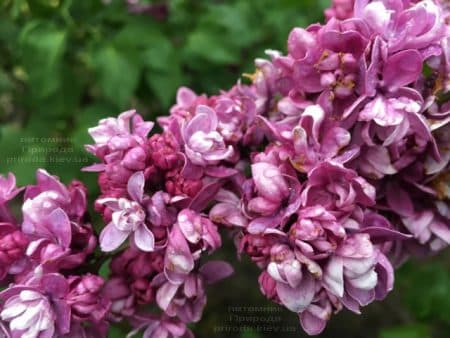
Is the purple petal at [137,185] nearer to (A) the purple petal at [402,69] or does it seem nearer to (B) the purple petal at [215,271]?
(B) the purple petal at [215,271]

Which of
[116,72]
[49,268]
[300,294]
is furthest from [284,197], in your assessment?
[116,72]

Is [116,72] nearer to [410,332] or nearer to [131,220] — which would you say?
[131,220]

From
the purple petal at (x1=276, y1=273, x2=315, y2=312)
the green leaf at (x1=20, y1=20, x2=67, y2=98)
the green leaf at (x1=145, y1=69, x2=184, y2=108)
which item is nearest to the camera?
the purple petal at (x1=276, y1=273, x2=315, y2=312)

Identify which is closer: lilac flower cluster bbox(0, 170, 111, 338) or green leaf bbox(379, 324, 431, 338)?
lilac flower cluster bbox(0, 170, 111, 338)

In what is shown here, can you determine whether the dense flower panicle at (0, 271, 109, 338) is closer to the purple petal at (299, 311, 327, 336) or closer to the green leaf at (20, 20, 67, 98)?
the purple petal at (299, 311, 327, 336)

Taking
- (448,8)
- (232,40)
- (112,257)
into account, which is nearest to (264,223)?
(112,257)

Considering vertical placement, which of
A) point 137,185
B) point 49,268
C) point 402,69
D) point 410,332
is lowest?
point 410,332

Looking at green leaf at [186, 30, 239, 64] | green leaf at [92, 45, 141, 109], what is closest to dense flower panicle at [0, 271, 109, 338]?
green leaf at [92, 45, 141, 109]
